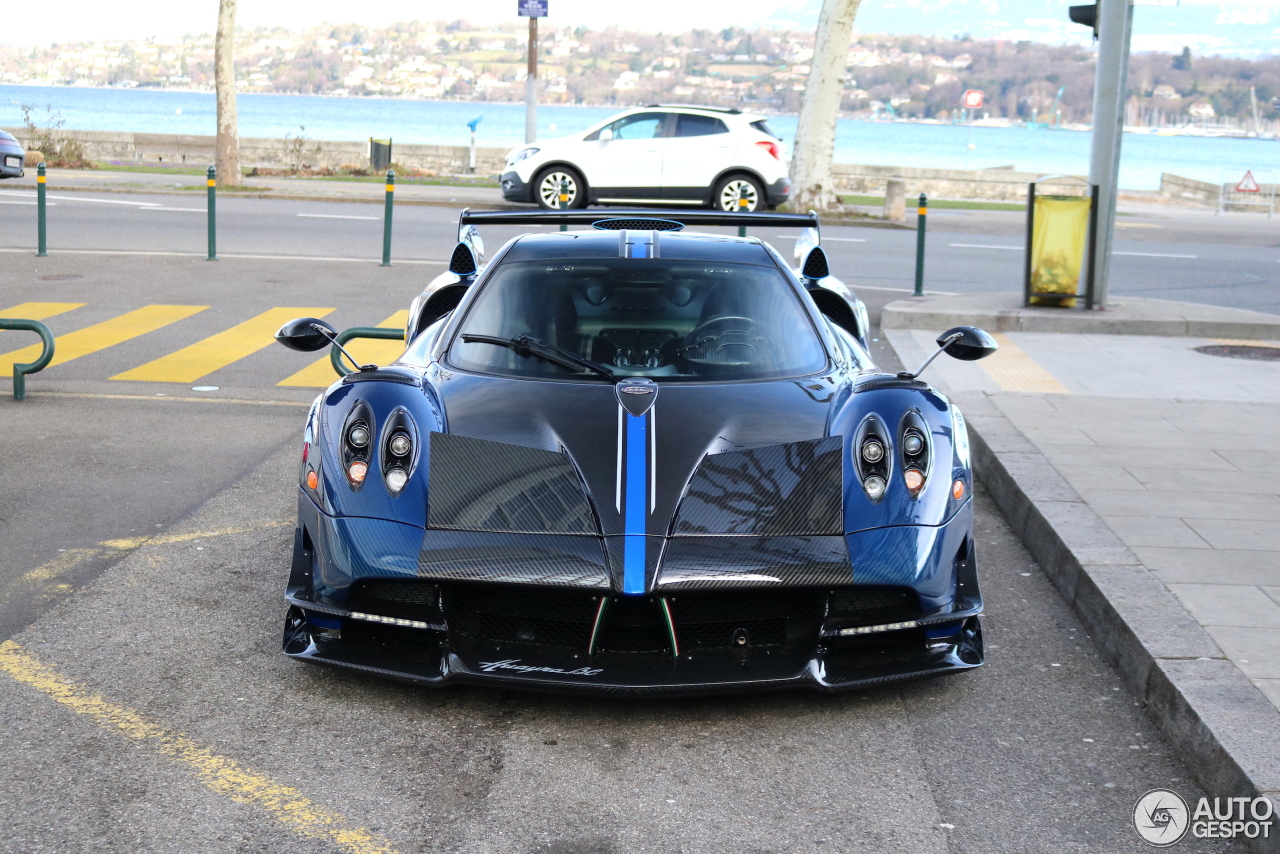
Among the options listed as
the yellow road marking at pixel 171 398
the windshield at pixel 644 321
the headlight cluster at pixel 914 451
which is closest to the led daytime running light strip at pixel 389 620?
the windshield at pixel 644 321

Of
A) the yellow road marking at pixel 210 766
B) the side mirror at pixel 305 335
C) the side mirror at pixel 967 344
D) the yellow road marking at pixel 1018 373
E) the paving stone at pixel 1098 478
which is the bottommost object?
the yellow road marking at pixel 210 766

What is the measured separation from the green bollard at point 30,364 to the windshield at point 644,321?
13.1 ft

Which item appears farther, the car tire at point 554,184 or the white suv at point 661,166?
the car tire at point 554,184

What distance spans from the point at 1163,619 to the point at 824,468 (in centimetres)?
128

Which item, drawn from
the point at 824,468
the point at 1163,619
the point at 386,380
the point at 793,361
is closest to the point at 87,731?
the point at 386,380

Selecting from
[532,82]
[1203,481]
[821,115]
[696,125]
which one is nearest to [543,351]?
[1203,481]

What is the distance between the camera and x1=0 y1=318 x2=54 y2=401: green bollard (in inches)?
310

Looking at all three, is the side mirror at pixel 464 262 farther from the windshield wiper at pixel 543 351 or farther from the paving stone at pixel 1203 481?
the paving stone at pixel 1203 481

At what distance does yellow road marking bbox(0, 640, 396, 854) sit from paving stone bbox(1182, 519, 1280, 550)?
3.64 metres

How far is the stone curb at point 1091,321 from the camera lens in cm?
1132

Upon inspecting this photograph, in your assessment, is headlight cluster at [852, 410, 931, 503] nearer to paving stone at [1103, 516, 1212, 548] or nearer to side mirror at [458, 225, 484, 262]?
paving stone at [1103, 516, 1212, 548]

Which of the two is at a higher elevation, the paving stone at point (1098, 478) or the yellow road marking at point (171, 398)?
the paving stone at point (1098, 478)

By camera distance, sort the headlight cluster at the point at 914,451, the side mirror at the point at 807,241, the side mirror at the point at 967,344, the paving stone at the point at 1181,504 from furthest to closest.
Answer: the side mirror at the point at 807,241
the paving stone at the point at 1181,504
the side mirror at the point at 967,344
the headlight cluster at the point at 914,451

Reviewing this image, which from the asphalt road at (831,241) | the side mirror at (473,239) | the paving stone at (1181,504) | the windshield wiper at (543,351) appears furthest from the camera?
the asphalt road at (831,241)
